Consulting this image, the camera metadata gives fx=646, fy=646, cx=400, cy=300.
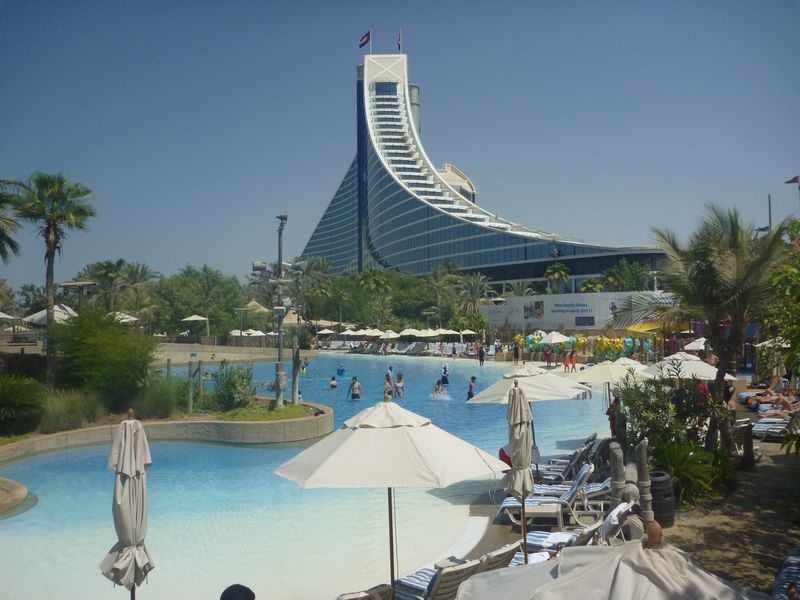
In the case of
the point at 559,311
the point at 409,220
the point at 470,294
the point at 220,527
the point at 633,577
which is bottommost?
the point at 220,527

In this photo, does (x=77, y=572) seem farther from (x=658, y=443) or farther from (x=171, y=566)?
(x=658, y=443)

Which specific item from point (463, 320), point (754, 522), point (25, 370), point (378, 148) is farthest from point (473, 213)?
point (754, 522)

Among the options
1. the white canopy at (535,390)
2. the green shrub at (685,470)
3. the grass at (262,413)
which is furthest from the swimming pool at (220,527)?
the green shrub at (685,470)

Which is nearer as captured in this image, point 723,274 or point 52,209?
point 723,274

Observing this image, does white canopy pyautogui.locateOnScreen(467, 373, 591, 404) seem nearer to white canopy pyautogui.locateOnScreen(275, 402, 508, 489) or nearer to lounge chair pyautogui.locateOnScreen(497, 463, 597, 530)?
lounge chair pyautogui.locateOnScreen(497, 463, 597, 530)

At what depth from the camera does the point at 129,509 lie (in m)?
5.25

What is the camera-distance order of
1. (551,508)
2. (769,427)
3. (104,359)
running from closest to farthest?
(551,508) → (769,427) → (104,359)

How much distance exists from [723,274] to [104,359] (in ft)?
44.7

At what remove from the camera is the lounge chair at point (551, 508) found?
7.52m

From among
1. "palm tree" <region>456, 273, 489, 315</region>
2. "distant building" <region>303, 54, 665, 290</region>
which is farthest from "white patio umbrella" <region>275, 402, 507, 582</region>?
"distant building" <region>303, 54, 665, 290</region>

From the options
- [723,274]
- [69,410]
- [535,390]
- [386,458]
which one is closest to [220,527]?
[535,390]

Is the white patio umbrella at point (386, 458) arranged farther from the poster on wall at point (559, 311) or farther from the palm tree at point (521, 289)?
the palm tree at point (521, 289)

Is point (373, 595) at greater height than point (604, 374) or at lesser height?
lesser

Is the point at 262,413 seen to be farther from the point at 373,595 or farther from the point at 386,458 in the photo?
the point at 386,458
